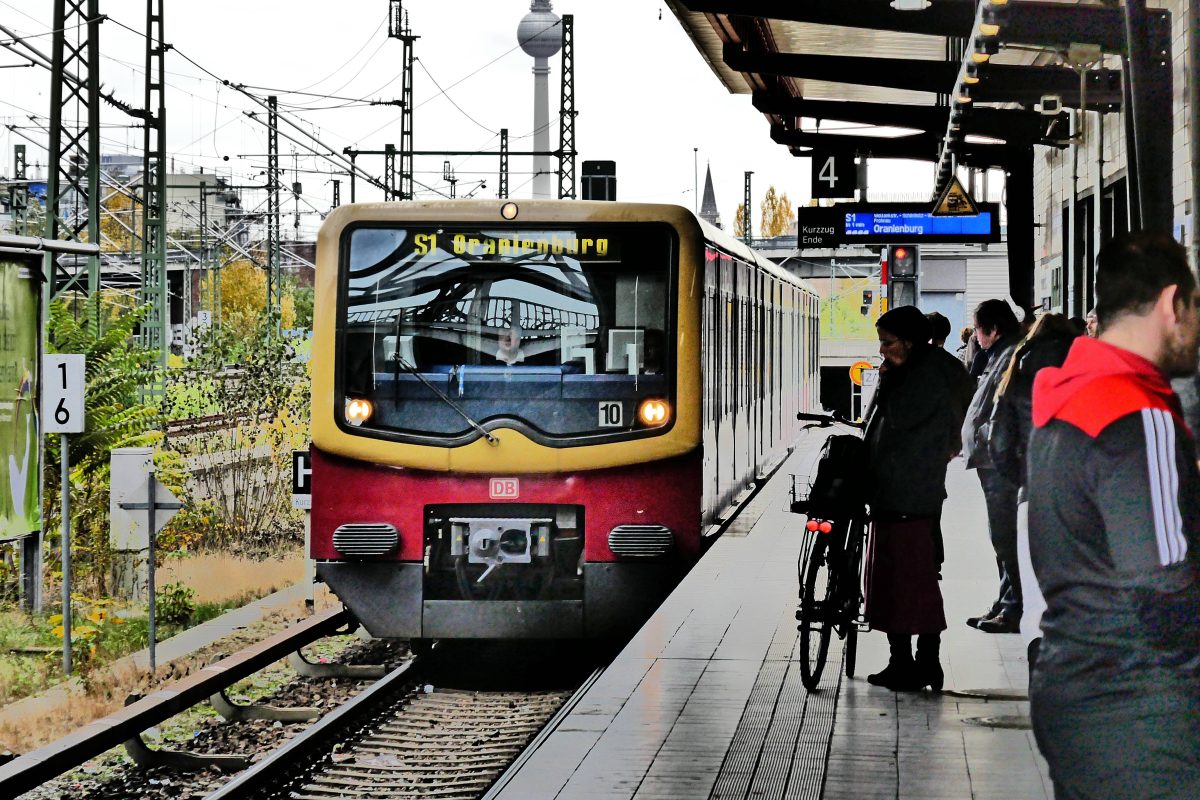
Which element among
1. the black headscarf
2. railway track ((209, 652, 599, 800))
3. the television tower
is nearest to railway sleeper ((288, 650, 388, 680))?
railway track ((209, 652, 599, 800))

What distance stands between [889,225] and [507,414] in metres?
13.6

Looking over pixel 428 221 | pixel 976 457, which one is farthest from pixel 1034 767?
pixel 428 221

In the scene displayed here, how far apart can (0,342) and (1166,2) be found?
8.48 meters

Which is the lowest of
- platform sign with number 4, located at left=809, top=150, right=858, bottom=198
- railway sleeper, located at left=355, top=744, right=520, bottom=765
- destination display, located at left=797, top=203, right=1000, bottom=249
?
railway sleeper, located at left=355, top=744, right=520, bottom=765

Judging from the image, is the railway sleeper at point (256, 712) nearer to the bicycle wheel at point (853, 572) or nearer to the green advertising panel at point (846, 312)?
the bicycle wheel at point (853, 572)

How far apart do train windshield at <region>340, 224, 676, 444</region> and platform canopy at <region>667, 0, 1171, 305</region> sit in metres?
2.70

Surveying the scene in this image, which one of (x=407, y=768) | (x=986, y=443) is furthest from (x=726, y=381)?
(x=407, y=768)

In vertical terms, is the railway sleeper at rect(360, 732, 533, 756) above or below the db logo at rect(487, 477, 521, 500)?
below

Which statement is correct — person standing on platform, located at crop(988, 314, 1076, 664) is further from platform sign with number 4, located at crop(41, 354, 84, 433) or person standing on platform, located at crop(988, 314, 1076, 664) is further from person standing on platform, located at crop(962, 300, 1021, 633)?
platform sign with number 4, located at crop(41, 354, 84, 433)

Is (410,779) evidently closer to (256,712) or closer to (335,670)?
(256,712)

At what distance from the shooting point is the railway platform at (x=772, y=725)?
6.87 metres

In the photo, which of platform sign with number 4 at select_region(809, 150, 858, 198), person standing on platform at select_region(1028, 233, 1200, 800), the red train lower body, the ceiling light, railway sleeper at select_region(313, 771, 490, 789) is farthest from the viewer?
platform sign with number 4 at select_region(809, 150, 858, 198)

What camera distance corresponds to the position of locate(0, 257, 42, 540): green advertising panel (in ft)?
38.9

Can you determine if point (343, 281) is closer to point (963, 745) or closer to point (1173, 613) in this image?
point (963, 745)
